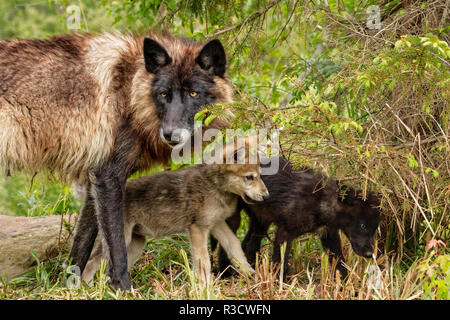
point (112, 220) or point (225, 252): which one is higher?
point (112, 220)

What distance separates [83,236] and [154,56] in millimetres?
1781

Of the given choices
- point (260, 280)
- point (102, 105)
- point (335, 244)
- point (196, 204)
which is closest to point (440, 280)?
point (260, 280)

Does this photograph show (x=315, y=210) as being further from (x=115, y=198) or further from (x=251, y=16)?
(x=251, y=16)

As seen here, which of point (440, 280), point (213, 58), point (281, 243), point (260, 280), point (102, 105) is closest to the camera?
point (440, 280)

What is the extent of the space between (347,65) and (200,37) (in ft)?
5.10

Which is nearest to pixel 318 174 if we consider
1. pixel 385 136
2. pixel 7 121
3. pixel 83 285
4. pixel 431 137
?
pixel 385 136

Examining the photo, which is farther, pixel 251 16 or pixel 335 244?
pixel 251 16

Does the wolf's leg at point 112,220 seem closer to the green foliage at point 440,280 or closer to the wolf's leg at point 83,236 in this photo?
the wolf's leg at point 83,236

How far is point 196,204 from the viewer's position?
539 cm

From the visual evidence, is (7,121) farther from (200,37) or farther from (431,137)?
(431,137)

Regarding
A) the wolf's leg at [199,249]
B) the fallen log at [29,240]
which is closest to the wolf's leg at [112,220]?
the wolf's leg at [199,249]

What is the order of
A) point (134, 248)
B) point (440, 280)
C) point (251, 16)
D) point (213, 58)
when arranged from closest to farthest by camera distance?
point (440, 280)
point (213, 58)
point (134, 248)
point (251, 16)

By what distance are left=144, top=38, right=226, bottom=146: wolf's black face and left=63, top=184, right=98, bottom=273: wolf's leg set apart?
3.96 feet

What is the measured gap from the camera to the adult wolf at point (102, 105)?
4.70m
